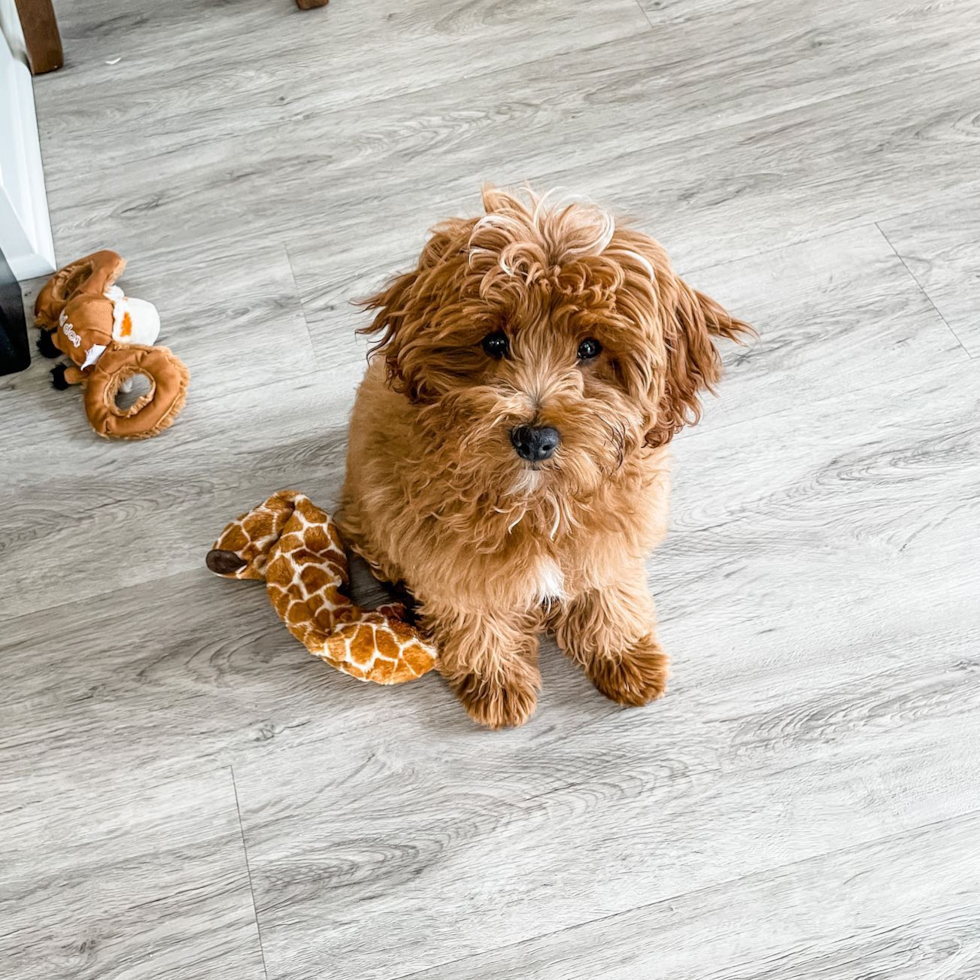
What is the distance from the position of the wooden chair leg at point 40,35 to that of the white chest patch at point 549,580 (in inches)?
81.9

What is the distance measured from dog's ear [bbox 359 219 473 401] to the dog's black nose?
6.5 inches

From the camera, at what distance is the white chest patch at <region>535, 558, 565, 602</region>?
5.01ft

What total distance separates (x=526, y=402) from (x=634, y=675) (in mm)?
705

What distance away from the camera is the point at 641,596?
1.82m

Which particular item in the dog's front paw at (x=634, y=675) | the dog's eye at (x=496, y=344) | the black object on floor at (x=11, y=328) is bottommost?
the dog's front paw at (x=634, y=675)

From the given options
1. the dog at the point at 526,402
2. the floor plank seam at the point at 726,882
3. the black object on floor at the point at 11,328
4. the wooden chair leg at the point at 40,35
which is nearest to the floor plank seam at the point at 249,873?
the floor plank seam at the point at 726,882

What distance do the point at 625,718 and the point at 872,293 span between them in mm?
1113

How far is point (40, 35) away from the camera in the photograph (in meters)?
2.67

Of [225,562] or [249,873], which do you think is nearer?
[249,873]

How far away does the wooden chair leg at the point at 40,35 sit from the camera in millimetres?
2621

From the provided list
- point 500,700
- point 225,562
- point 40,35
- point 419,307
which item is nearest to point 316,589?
point 225,562

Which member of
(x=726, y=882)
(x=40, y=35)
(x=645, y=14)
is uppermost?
(x=40, y=35)

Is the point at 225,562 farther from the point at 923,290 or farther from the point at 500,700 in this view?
the point at 923,290

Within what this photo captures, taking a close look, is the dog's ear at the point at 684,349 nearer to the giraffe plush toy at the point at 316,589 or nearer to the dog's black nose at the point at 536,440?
the dog's black nose at the point at 536,440
